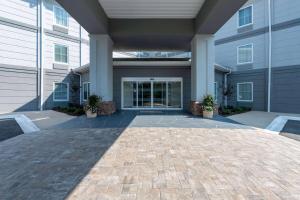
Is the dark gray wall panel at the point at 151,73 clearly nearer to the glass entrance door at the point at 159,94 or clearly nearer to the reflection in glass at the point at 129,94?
the reflection in glass at the point at 129,94

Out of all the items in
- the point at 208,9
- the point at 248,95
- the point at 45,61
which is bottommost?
the point at 248,95

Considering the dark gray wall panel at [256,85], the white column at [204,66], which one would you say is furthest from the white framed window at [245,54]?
the white column at [204,66]

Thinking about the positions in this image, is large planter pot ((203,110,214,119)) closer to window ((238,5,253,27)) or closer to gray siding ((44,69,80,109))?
window ((238,5,253,27))

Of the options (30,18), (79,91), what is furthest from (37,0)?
(79,91)

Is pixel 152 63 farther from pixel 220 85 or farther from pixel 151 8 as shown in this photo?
pixel 220 85

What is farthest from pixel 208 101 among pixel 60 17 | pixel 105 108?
pixel 60 17

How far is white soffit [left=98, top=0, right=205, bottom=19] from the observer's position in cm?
1001

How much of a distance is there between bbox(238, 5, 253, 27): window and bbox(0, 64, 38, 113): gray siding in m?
15.9

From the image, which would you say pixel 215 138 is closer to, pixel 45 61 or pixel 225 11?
pixel 225 11

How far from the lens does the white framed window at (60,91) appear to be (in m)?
16.7

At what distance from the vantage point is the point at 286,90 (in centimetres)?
1466

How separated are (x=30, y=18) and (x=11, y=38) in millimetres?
2013

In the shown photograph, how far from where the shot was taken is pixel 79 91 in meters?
18.1

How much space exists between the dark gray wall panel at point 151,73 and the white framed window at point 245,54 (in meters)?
4.55
